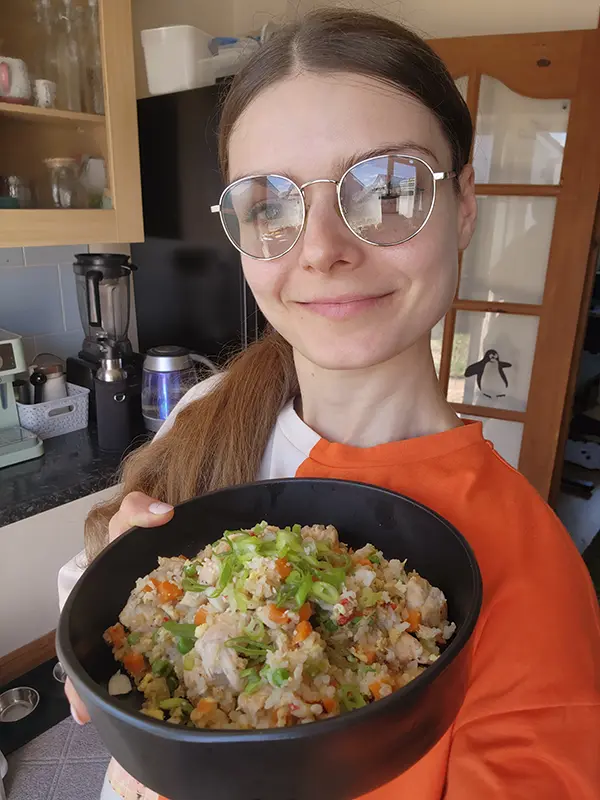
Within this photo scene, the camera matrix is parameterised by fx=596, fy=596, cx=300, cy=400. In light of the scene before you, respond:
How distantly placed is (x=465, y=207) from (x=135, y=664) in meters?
0.69

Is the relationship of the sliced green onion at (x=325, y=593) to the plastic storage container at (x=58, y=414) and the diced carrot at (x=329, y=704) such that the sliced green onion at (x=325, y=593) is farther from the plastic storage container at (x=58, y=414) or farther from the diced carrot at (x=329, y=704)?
the plastic storage container at (x=58, y=414)

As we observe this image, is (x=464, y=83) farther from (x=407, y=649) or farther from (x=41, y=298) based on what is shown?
(x=407, y=649)

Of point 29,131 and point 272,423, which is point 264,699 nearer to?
point 272,423

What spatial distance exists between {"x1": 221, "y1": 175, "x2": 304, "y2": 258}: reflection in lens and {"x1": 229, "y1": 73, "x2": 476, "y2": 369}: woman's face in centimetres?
1

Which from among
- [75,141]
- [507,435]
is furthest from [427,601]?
[507,435]

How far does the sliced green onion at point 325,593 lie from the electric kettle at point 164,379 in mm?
1389

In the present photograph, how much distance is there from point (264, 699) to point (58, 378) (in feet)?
5.67

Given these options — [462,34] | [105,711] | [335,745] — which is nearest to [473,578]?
[335,745]

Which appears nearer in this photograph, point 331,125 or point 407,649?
point 407,649

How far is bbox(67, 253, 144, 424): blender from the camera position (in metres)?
1.95

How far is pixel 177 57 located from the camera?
198cm

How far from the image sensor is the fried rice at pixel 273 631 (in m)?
0.48

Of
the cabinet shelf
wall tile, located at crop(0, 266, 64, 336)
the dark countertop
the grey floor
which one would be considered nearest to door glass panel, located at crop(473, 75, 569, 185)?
the cabinet shelf

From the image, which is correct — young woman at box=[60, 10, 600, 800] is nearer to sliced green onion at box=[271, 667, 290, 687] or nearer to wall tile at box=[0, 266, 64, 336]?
sliced green onion at box=[271, 667, 290, 687]
